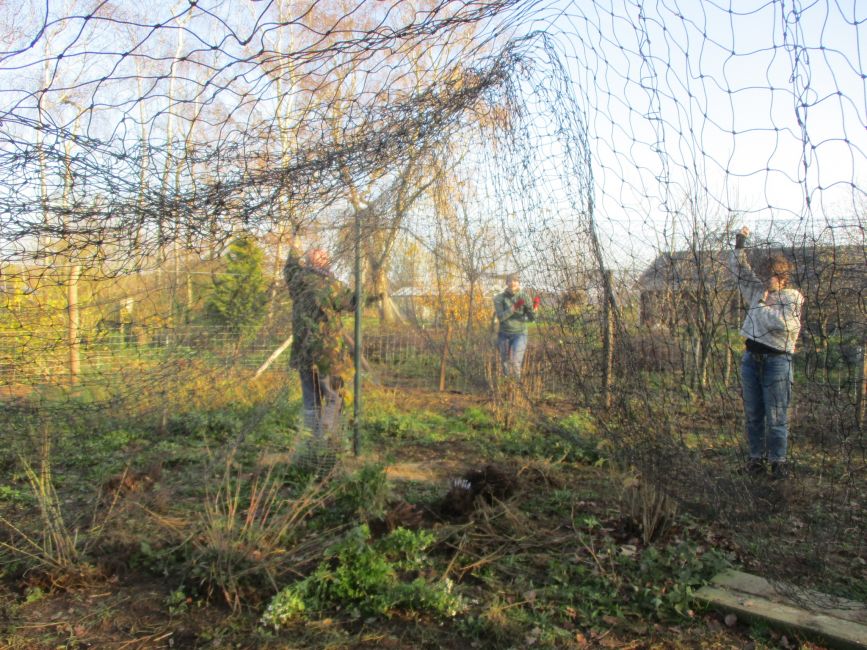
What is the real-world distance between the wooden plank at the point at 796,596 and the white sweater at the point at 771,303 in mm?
975

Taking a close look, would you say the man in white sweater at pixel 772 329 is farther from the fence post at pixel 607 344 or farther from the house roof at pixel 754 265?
the fence post at pixel 607 344

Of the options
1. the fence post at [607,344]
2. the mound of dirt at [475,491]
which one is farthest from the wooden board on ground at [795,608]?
the mound of dirt at [475,491]

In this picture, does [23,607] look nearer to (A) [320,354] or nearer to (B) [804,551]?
(A) [320,354]

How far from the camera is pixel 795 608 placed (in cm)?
254

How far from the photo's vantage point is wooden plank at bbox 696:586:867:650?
2334mm

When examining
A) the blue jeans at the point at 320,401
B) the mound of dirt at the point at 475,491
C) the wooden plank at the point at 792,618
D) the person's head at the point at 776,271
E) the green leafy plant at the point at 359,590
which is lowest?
the wooden plank at the point at 792,618

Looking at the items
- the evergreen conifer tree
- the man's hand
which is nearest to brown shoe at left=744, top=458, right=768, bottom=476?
the man's hand

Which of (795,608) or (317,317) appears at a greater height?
(317,317)

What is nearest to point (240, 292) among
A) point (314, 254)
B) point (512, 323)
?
point (314, 254)

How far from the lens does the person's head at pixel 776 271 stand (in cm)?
187

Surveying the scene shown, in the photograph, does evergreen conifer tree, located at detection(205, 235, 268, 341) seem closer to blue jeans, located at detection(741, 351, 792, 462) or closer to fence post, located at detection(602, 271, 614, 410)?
fence post, located at detection(602, 271, 614, 410)

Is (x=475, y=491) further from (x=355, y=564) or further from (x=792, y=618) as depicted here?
(x=792, y=618)

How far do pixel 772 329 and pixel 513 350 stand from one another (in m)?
4.67

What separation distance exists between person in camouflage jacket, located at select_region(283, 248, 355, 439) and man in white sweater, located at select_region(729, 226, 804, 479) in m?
2.04
